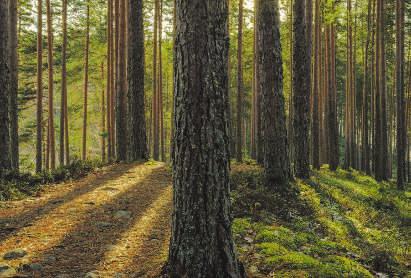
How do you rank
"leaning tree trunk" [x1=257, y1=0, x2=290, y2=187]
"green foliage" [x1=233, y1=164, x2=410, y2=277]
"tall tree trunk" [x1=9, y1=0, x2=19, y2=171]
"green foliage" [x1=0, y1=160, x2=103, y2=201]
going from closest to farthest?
"green foliage" [x1=233, y1=164, x2=410, y2=277] < "green foliage" [x1=0, y1=160, x2=103, y2=201] < "leaning tree trunk" [x1=257, y1=0, x2=290, y2=187] < "tall tree trunk" [x1=9, y1=0, x2=19, y2=171]

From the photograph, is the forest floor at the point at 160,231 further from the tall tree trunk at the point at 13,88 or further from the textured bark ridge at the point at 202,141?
the tall tree trunk at the point at 13,88

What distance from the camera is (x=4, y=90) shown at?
9.11 m

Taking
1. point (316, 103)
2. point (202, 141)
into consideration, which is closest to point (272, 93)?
point (202, 141)

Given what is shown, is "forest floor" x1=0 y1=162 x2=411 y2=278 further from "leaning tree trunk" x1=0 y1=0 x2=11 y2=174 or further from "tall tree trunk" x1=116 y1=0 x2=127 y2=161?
"tall tree trunk" x1=116 y1=0 x2=127 y2=161

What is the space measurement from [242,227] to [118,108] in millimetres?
8535

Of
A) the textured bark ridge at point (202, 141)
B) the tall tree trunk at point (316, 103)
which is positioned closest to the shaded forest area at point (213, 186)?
the textured bark ridge at point (202, 141)

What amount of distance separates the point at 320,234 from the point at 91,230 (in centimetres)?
428

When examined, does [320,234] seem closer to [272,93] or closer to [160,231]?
[160,231]

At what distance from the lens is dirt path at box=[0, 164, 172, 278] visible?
15.5ft

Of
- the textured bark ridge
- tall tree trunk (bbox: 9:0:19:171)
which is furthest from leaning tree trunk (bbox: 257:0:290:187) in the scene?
tall tree trunk (bbox: 9:0:19:171)

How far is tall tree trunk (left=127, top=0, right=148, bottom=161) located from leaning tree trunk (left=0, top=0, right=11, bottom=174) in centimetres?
421

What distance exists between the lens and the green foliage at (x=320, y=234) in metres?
4.86

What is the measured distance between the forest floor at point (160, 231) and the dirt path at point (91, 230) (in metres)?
0.01

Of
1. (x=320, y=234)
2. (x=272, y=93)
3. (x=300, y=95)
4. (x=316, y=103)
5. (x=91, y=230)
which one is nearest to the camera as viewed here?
(x=91, y=230)
